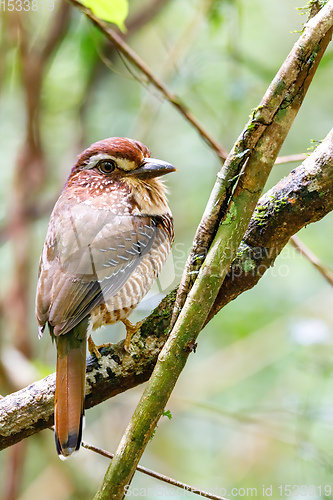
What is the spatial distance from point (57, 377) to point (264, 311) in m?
3.14

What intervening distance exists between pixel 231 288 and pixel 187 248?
2.69 meters

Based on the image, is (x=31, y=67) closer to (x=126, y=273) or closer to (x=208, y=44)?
(x=208, y=44)

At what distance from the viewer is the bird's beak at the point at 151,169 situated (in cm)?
244

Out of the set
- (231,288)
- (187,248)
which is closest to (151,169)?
(231,288)

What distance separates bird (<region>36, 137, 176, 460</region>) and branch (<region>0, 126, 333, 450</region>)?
0.24 ft

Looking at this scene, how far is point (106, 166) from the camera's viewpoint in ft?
8.29

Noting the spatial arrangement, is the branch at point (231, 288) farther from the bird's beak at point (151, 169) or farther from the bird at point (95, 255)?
the bird's beak at point (151, 169)

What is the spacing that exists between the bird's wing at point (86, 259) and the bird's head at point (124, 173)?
5.0 inches

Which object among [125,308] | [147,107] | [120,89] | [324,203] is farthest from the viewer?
[120,89]

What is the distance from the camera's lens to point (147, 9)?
439cm

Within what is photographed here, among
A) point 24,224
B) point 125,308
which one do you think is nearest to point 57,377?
point 125,308

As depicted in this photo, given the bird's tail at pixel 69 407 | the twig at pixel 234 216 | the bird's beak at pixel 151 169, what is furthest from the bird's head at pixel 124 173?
the twig at pixel 234 216

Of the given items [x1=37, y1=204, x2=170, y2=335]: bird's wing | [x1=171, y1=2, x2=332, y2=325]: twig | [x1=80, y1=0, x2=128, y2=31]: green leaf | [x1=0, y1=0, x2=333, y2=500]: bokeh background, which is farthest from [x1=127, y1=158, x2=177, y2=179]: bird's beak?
[x1=0, y1=0, x2=333, y2=500]: bokeh background

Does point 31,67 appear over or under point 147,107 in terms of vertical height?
over
